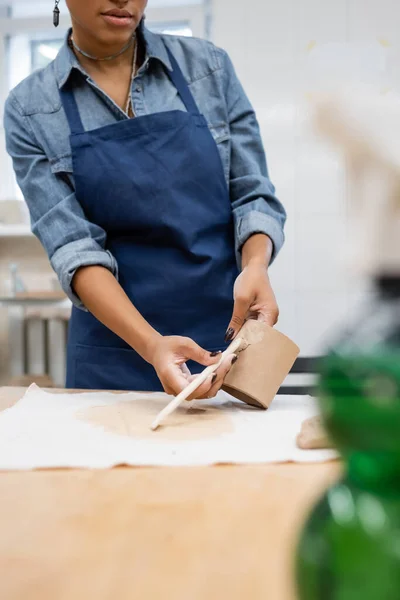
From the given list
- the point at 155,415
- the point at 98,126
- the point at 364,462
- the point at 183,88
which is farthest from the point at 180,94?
the point at 364,462

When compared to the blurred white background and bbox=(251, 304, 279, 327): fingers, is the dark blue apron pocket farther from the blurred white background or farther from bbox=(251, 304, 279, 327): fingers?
the blurred white background

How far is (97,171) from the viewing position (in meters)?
1.39

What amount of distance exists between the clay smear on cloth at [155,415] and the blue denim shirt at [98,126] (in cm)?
32

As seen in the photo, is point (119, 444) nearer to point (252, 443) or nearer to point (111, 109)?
point (252, 443)

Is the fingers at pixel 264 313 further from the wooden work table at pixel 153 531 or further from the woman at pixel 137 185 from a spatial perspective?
the wooden work table at pixel 153 531

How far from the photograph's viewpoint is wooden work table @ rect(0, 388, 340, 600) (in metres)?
0.46

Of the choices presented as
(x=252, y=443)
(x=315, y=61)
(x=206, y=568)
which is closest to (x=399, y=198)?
(x=315, y=61)

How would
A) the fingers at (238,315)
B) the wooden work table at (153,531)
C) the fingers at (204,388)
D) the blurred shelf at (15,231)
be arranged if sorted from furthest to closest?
the blurred shelf at (15,231) < the fingers at (238,315) < the fingers at (204,388) < the wooden work table at (153,531)

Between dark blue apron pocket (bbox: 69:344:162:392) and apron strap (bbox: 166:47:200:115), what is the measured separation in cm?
59

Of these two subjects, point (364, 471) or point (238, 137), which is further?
point (238, 137)

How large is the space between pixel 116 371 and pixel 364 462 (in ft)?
3.75

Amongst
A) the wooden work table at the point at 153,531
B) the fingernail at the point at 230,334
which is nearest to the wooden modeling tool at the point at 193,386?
the fingernail at the point at 230,334

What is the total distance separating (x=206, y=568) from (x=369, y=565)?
0.95 feet

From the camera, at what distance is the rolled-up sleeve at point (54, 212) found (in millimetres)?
1292
